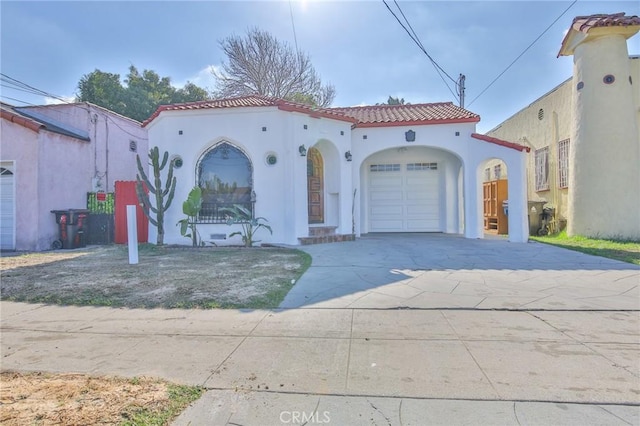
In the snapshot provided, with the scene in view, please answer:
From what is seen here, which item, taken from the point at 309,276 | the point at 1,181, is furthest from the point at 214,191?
the point at 1,181

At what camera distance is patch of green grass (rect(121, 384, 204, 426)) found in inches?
99.7

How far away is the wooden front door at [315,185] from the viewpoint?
42.0 feet

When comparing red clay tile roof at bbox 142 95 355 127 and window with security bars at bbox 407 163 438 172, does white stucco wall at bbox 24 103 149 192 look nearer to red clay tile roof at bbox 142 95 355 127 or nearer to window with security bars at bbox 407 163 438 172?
red clay tile roof at bbox 142 95 355 127

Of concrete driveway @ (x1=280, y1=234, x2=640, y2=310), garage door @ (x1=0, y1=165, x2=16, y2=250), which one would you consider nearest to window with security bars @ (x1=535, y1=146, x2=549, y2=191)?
concrete driveway @ (x1=280, y1=234, x2=640, y2=310)

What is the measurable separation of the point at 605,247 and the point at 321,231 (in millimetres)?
8677

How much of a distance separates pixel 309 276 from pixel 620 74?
13039 millimetres

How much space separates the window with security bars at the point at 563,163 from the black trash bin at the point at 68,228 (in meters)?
18.8

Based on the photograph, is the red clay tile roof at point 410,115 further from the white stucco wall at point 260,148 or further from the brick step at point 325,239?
the brick step at point 325,239

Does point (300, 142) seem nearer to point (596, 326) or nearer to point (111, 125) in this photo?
point (596, 326)

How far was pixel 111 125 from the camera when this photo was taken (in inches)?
657

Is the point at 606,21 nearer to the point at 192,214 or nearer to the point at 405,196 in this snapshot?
the point at 405,196

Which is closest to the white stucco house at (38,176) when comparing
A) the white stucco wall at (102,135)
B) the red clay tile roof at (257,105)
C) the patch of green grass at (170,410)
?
the white stucco wall at (102,135)

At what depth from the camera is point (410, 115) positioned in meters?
13.8

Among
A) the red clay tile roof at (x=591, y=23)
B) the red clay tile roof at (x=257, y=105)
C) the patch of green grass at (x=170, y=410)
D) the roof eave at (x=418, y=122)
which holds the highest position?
the red clay tile roof at (x=591, y=23)
